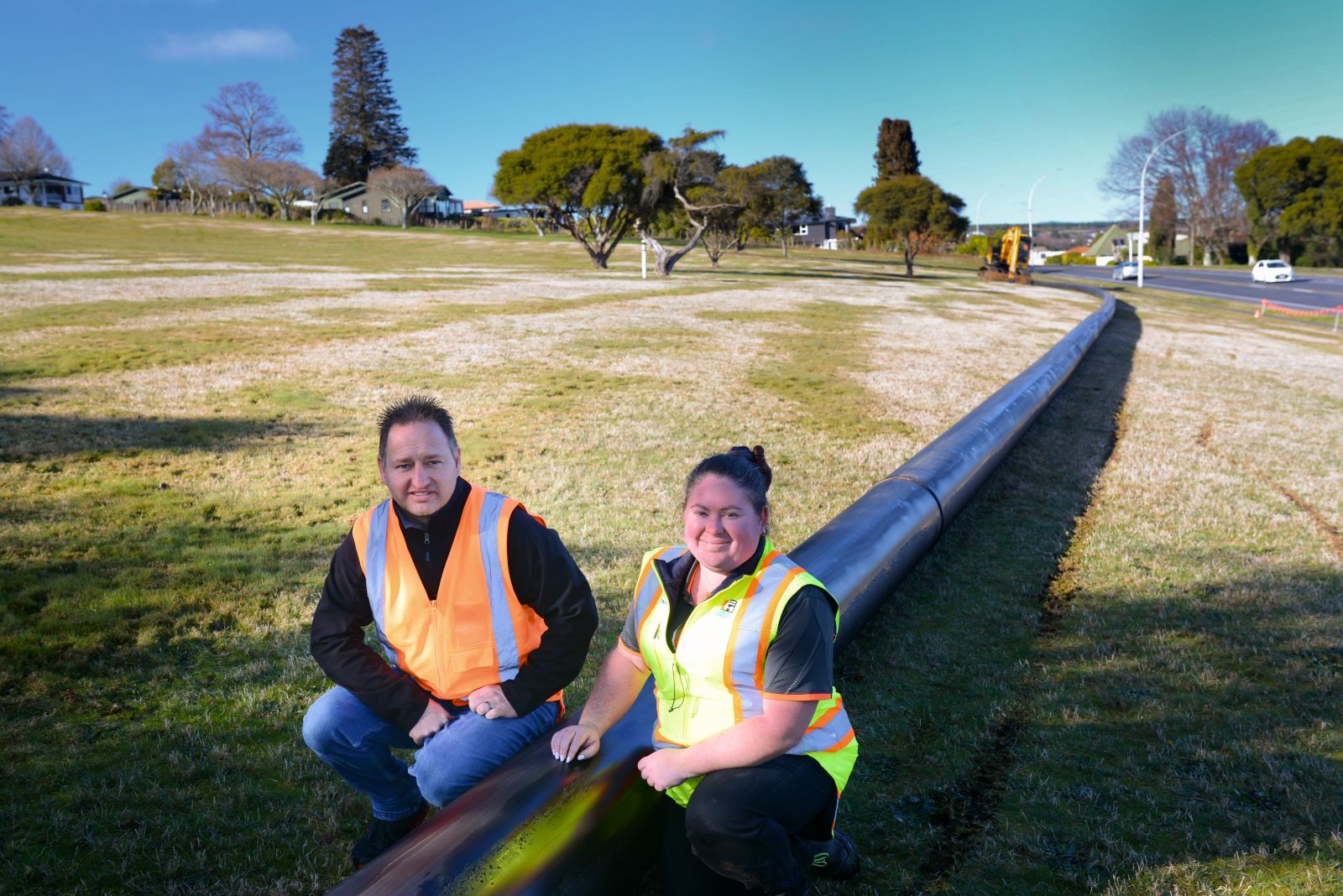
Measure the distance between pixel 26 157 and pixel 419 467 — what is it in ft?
339

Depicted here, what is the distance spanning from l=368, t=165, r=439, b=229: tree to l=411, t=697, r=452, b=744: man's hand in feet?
255

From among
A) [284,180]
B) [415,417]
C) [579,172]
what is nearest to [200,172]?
[284,180]

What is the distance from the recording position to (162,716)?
11.8ft

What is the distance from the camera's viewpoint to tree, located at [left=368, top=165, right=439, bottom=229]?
247 feet

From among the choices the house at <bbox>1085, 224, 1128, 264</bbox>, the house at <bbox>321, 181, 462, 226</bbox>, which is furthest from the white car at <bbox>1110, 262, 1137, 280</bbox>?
the house at <bbox>321, 181, 462, 226</bbox>

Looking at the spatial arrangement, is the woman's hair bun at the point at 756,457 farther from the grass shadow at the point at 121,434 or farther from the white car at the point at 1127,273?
the white car at the point at 1127,273

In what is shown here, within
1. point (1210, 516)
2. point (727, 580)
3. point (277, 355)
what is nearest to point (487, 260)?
point (277, 355)

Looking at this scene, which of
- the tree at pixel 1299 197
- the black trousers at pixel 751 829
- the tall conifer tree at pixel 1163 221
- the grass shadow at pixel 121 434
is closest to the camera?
the black trousers at pixel 751 829

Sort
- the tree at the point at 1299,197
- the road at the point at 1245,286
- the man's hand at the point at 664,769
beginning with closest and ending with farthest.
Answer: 1. the man's hand at the point at 664,769
2. the road at the point at 1245,286
3. the tree at the point at 1299,197

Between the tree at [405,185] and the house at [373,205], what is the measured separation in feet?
13.0

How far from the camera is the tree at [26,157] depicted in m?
80.9

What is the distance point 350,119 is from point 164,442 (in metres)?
93.7

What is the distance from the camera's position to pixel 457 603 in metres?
2.70

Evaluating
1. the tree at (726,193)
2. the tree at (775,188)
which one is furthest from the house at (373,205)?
the tree at (726,193)
